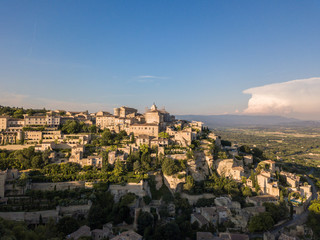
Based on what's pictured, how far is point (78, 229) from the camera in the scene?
70.9 feet

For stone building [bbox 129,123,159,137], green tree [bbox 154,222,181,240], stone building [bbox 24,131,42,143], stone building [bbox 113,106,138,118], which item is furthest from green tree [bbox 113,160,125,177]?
stone building [bbox 113,106,138,118]

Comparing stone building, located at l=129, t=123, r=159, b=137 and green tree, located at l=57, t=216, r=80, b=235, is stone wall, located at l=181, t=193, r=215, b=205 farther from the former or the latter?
stone building, located at l=129, t=123, r=159, b=137

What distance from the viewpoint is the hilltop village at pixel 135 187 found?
76.0ft

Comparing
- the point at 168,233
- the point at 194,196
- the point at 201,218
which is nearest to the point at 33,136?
the point at 194,196

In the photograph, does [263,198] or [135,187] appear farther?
[263,198]

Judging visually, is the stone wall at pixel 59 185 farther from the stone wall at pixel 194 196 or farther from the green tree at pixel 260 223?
the green tree at pixel 260 223

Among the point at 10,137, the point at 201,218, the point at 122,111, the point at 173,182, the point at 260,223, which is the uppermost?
the point at 122,111

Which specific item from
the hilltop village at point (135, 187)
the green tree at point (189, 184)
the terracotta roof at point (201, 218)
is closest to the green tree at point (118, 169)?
the hilltop village at point (135, 187)

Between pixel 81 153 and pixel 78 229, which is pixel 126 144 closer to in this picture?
pixel 81 153

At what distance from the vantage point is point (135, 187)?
2872cm

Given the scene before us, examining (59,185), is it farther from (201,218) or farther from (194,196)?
(201,218)

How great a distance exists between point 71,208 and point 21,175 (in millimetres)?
9171

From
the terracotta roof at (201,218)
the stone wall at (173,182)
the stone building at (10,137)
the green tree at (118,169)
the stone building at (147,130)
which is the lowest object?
the terracotta roof at (201,218)

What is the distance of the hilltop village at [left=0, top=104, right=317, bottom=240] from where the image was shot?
2317 cm
